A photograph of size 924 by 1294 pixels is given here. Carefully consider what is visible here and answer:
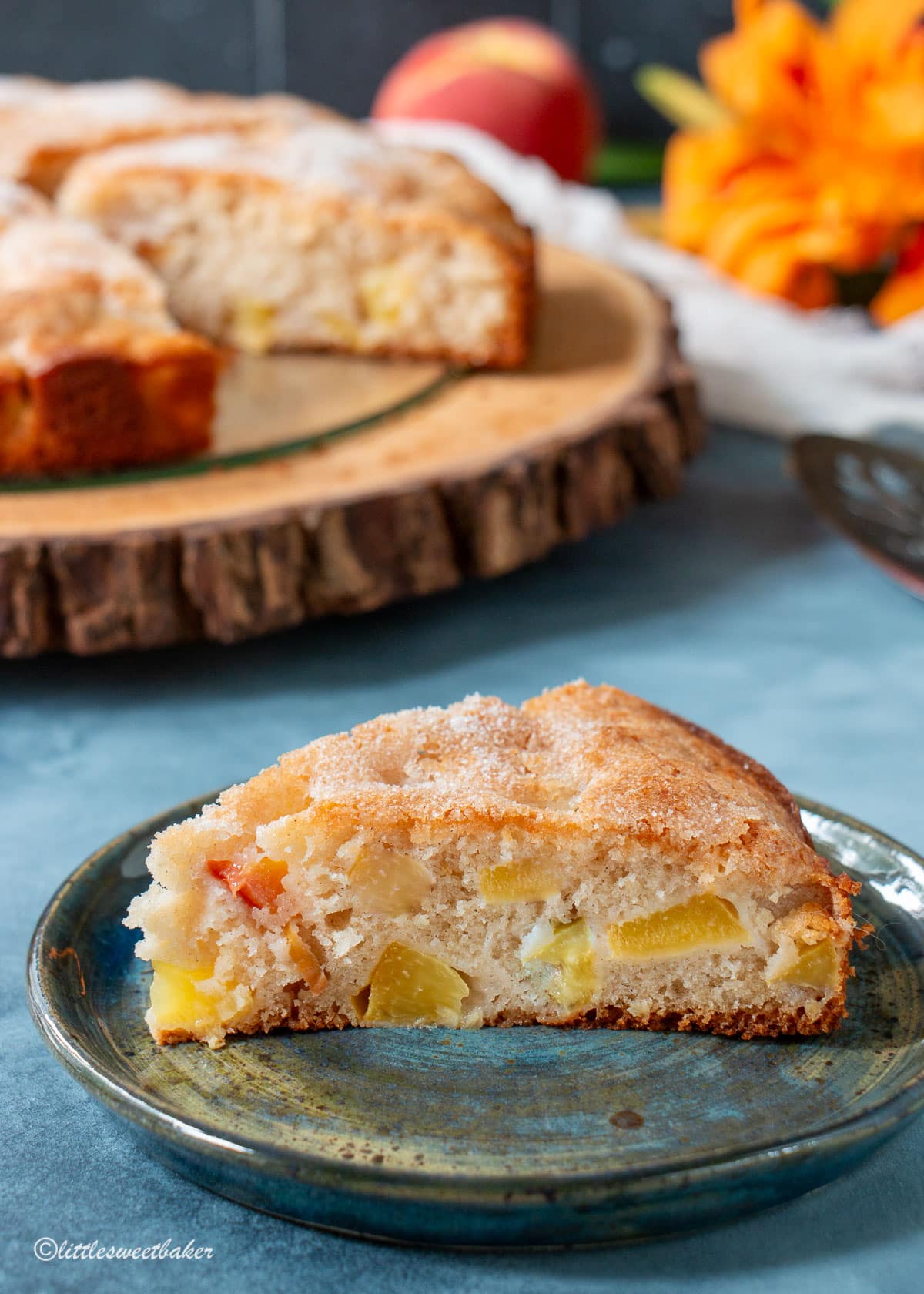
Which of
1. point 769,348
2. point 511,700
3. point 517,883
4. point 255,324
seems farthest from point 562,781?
point 769,348

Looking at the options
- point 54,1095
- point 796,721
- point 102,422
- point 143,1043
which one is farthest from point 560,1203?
point 102,422

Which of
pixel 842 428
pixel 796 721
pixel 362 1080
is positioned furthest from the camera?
pixel 842 428

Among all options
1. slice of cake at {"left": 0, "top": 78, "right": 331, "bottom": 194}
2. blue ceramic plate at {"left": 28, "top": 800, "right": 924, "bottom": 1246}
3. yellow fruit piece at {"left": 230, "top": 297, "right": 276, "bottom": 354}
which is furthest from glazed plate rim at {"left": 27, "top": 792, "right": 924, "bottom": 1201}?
slice of cake at {"left": 0, "top": 78, "right": 331, "bottom": 194}

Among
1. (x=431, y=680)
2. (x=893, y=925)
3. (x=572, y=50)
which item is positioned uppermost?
(x=572, y=50)

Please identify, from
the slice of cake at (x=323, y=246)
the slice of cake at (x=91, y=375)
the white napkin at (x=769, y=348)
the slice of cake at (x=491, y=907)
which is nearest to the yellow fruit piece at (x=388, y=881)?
the slice of cake at (x=491, y=907)

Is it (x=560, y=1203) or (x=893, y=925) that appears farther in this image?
(x=893, y=925)

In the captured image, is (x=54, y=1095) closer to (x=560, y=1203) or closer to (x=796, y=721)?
(x=560, y=1203)

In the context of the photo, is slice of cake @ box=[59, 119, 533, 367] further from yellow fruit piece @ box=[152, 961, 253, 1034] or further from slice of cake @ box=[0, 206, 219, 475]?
yellow fruit piece @ box=[152, 961, 253, 1034]
